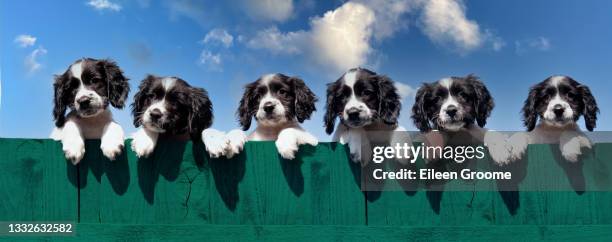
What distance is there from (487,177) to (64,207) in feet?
8.85

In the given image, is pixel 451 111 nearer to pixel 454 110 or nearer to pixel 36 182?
pixel 454 110

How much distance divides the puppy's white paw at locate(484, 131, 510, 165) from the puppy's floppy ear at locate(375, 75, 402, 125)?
67 cm

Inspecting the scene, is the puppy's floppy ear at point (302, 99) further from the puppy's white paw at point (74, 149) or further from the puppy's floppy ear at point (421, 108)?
the puppy's white paw at point (74, 149)

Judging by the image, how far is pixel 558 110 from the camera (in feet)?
13.2

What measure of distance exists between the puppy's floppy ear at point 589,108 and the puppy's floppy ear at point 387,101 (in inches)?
50.5

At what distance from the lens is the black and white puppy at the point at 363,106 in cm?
383

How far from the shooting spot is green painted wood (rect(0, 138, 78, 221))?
12.1ft

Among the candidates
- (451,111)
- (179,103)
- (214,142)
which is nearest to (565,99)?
(451,111)

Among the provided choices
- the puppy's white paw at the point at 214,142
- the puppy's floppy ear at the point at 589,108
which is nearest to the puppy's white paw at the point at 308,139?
the puppy's white paw at the point at 214,142

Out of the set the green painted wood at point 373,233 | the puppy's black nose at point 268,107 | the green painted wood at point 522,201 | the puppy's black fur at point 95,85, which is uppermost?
the puppy's black fur at point 95,85

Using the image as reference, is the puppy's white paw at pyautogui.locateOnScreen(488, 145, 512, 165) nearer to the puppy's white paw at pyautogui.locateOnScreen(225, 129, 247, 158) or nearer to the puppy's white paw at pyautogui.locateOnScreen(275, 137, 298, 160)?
the puppy's white paw at pyautogui.locateOnScreen(275, 137, 298, 160)

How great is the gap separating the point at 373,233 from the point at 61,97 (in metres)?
2.35

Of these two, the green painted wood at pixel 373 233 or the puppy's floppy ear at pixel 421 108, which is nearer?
the green painted wood at pixel 373 233

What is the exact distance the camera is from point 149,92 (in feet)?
12.9
